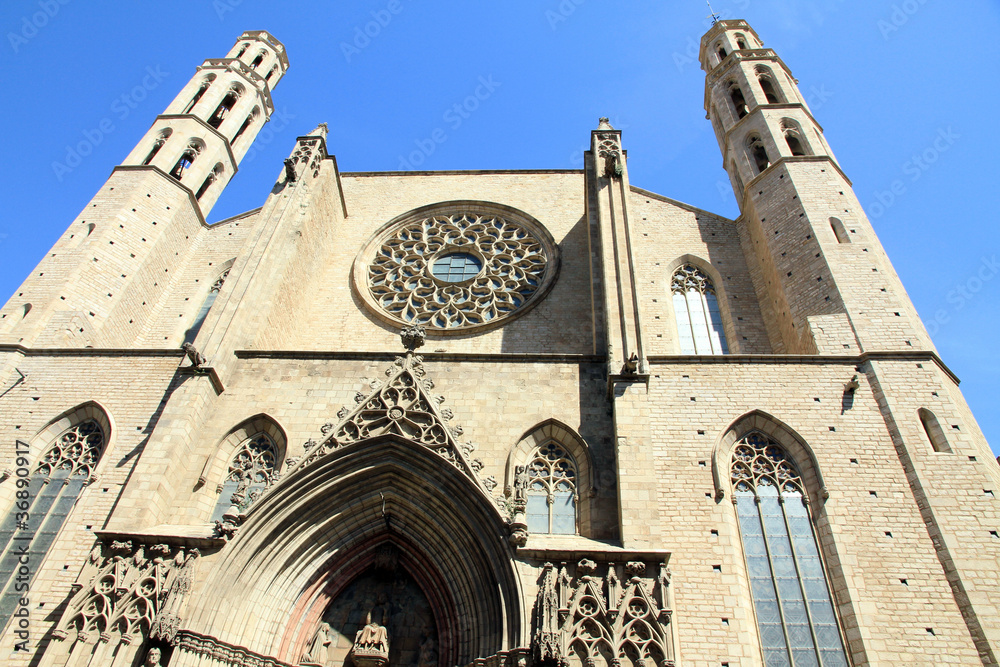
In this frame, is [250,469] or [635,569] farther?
[250,469]

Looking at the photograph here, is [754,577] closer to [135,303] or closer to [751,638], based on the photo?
[751,638]

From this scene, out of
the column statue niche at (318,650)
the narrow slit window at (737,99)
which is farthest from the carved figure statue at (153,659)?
the narrow slit window at (737,99)

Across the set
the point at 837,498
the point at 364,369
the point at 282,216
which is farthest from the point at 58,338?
the point at 837,498

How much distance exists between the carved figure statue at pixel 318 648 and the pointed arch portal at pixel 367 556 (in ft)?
0.28

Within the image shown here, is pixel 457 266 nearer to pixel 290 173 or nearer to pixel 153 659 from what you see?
pixel 290 173

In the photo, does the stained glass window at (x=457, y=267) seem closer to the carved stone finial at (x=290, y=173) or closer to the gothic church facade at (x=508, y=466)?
the gothic church facade at (x=508, y=466)

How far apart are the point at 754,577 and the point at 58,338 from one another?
11.7m

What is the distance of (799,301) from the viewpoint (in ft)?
37.8

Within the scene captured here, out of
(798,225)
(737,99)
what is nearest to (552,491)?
(798,225)

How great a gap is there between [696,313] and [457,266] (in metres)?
5.35

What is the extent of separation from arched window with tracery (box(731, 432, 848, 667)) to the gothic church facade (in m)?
0.03

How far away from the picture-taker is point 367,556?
29.2 ft

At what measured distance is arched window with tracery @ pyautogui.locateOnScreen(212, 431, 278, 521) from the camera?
9125 mm

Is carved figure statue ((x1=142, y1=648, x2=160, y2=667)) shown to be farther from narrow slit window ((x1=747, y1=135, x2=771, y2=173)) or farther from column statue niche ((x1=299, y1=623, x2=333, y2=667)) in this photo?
narrow slit window ((x1=747, y1=135, x2=771, y2=173))
